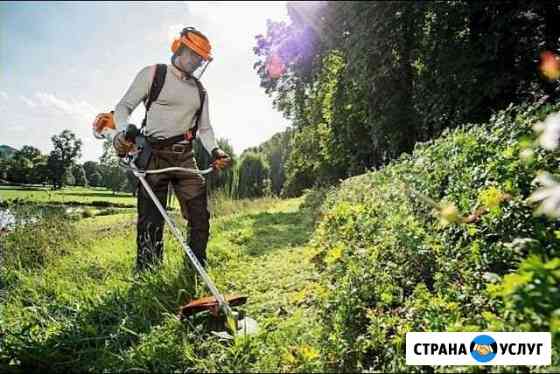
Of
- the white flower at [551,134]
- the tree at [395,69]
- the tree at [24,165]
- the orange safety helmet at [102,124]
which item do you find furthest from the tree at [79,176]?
the tree at [395,69]

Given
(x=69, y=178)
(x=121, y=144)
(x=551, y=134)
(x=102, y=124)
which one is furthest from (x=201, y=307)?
(x=69, y=178)

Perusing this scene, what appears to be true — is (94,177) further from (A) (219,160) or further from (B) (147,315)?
(B) (147,315)

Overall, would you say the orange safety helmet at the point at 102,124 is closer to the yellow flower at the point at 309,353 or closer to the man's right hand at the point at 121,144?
the man's right hand at the point at 121,144

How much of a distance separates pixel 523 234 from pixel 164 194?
10.3 feet

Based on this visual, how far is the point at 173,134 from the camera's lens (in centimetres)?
403

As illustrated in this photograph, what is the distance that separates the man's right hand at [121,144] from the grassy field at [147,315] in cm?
115

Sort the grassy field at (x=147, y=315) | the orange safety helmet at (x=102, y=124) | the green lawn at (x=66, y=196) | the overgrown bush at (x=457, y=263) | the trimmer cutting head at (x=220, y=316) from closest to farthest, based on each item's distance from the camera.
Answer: the overgrown bush at (x=457, y=263) → the grassy field at (x=147, y=315) → the trimmer cutting head at (x=220, y=316) → the orange safety helmet at (x=102, y=124) → the green lawn at (x=66, y=196)

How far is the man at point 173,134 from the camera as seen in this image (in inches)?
152

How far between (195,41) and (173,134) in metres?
0.94

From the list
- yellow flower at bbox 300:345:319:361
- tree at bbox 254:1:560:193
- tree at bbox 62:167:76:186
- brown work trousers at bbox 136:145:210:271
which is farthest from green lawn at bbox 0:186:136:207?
tree at bbox 254:1:560:193

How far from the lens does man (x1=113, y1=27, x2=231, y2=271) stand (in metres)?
3.87

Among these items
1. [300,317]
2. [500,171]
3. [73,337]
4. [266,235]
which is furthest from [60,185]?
[500,171]

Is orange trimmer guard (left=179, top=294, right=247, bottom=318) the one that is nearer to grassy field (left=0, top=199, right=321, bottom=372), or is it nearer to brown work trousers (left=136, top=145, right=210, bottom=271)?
grassy field (left=0, top=199, right=321, bottom=372)

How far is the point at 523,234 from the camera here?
2506mm
